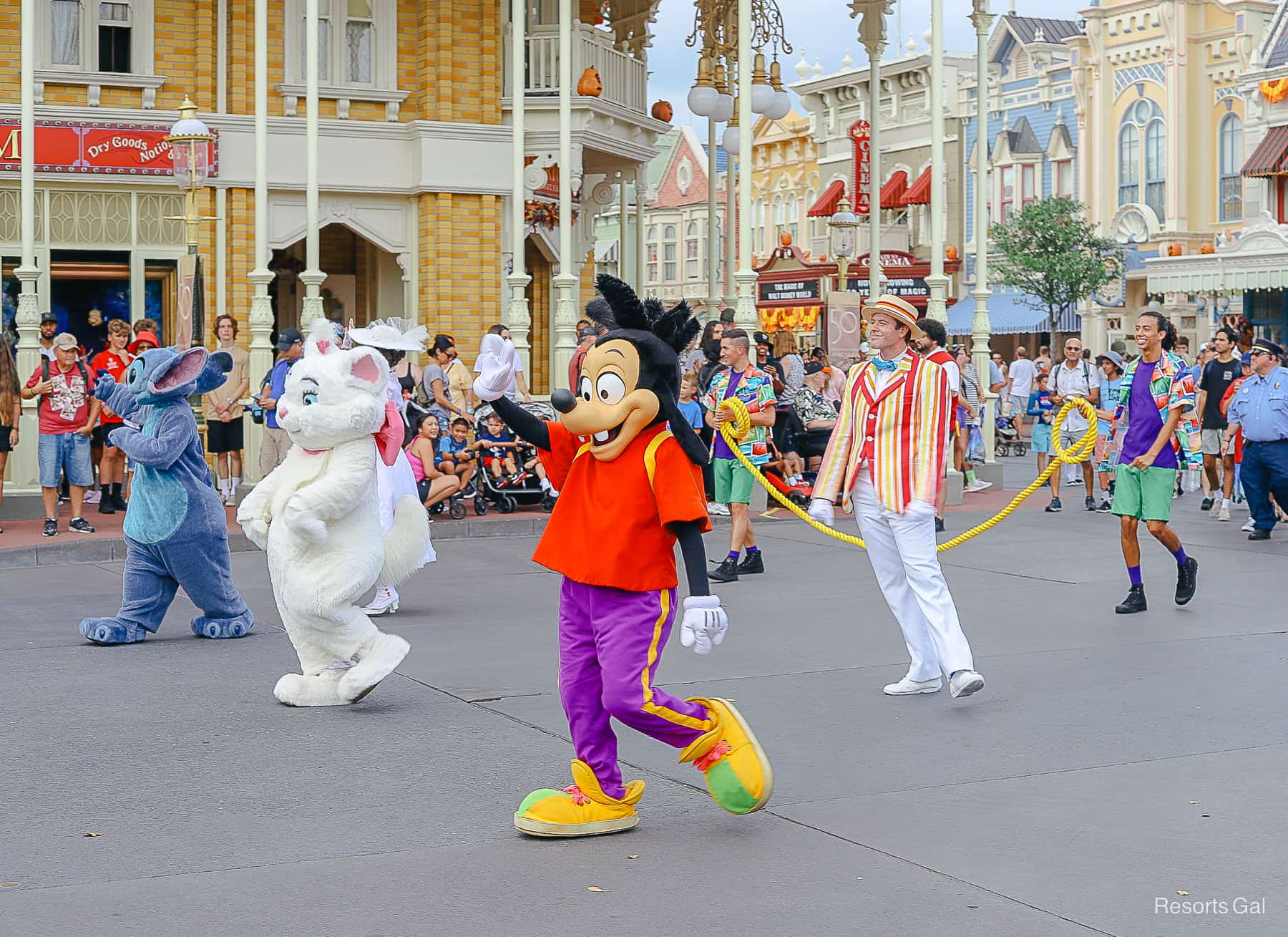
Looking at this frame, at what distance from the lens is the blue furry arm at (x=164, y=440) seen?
8.70m

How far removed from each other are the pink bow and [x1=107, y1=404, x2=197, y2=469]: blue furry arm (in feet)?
5.14

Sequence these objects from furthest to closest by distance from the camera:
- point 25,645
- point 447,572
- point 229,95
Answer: point 229,95
point 447,572
point 25,645

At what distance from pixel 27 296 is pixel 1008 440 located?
16981 mm

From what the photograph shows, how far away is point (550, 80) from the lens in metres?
21.3

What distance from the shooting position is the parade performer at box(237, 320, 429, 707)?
7273 millimetres

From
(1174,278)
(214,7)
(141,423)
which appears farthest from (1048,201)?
(141,423)

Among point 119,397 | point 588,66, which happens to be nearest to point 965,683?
point 119,397

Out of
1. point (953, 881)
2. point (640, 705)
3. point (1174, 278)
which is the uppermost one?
point (1174, 278)

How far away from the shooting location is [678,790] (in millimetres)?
5879

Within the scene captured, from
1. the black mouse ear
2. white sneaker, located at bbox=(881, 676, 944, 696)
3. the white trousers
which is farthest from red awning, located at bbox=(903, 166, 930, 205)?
the black mouse ear

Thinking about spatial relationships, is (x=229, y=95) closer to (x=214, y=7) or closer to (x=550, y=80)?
(x=214, y=7)

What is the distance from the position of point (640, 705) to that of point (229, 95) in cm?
1640

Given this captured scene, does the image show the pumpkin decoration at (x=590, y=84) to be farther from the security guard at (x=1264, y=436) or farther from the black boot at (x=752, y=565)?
the black boot at (x=752, y=565)

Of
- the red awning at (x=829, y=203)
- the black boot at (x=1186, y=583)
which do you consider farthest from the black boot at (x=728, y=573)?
the red awning at (x=829, y=203)
